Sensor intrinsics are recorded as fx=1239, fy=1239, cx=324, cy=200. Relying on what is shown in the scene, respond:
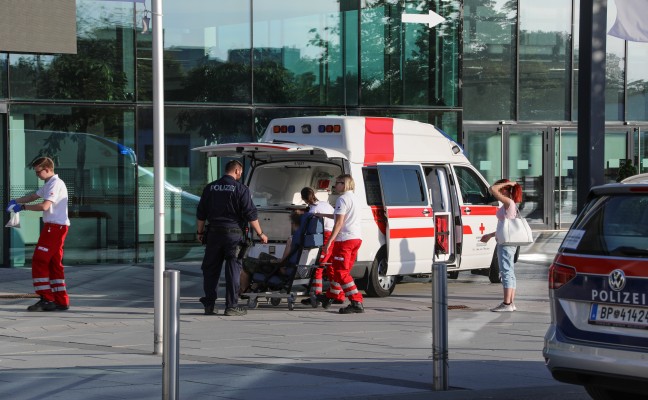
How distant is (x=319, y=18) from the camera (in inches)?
867

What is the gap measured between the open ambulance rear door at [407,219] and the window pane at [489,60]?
36.4 feet

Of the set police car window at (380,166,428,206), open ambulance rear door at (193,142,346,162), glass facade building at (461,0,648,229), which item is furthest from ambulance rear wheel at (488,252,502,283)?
glass facade building at (461,0,648,229)

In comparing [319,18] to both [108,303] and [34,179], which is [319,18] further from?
[108,303]

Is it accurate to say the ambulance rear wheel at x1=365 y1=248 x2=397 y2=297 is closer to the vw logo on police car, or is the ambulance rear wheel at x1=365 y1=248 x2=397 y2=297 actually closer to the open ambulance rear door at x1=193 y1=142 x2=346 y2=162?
the open ambulance rear door at x1=193 y1=142 x2=346 y2=162

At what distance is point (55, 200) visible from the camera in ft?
47.7

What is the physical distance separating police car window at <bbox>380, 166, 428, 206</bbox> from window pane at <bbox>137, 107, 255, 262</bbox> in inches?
208

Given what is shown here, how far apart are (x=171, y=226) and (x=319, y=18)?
4604 mm

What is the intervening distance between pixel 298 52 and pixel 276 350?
11128mm

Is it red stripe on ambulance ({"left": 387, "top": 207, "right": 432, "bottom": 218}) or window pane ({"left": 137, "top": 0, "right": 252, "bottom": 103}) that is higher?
window pane ({"left": 137, "top": 0, "right": 252, "bottom": 103})

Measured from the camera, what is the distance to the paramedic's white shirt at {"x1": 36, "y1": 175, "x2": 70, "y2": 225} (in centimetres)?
1451

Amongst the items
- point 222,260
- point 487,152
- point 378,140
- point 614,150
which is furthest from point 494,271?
point 614,150

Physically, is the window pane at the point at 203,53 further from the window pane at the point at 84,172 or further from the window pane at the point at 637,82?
the window pane at the point at 637,82

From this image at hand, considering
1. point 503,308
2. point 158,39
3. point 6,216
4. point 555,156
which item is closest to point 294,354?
point 158,39

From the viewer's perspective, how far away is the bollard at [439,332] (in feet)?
29.5
